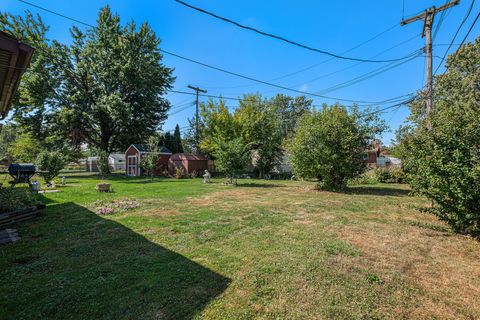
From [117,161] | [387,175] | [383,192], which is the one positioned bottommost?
[383,192]

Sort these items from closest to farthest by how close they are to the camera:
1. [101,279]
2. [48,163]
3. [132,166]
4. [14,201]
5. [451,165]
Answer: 1. [101,279]
2. [451,165]
3. [14,201]
4. [48,163]
5. [132,166]

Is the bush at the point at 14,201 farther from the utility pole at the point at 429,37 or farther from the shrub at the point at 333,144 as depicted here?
the utility pole at the point at 429,37

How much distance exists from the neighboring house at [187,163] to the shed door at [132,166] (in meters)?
3.82

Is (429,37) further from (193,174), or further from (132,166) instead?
(132,166)

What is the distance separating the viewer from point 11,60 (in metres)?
3.93

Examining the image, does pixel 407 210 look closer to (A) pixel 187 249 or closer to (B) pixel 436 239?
(B) pixel 436 239

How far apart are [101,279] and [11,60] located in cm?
398

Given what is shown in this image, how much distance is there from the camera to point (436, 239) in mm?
4613

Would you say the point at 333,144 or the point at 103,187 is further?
the point at 333,144

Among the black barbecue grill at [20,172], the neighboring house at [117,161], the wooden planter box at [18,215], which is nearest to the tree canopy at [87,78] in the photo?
the black barbecue grill at [20,172]

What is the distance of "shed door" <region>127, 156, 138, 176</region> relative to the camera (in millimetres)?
23703

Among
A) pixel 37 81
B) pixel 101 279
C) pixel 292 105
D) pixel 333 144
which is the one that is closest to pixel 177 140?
pixel 37 81

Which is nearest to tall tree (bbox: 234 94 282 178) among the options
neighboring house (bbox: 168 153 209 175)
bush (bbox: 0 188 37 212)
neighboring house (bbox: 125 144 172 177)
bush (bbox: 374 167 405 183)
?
neighboring house (bbox: 168 153 209 175)

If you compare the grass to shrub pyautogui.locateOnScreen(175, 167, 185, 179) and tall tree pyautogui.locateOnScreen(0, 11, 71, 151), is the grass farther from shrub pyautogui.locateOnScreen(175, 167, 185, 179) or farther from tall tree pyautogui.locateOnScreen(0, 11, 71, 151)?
tall tree pyautogui.locateOnScreen(0, 11, 71, 151)
